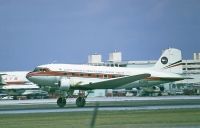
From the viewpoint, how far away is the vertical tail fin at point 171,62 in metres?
57.5

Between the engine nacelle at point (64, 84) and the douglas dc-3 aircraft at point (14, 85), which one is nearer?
the engine nacelle at point (64, 84)

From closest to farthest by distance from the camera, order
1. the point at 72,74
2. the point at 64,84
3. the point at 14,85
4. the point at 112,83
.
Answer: the point at 64,84 < the point at 72,74 < the point at 112,83 < the point at 14,85

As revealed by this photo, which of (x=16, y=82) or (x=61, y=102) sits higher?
(x=16, y=82)

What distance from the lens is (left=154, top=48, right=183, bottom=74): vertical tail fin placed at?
189 feet

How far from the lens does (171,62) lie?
192ft

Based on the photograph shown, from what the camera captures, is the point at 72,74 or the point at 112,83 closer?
the point at 72,74

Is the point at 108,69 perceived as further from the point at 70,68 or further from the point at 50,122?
the point at 50,122

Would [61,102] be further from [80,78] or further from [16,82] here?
[16,82]

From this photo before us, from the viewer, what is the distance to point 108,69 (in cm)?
4981

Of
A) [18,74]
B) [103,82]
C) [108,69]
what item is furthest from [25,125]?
[18,74]

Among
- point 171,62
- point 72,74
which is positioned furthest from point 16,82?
point 72,74

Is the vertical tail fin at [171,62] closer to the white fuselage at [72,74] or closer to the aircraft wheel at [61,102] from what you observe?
the white fuselage at [72,74]

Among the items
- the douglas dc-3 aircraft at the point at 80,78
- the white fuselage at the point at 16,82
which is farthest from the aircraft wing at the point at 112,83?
the white fuselage at the point at 16,82

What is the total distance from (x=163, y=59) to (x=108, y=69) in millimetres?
11846
